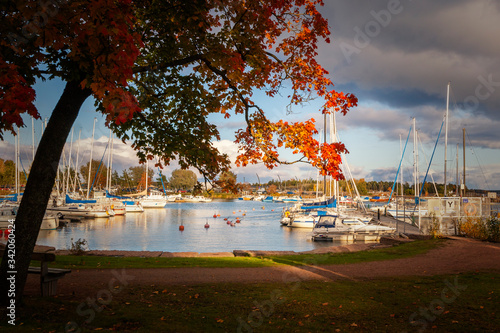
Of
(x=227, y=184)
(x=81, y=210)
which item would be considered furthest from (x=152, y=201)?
(x=227, y=184)

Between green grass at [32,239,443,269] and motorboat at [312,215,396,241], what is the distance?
48.6 ft

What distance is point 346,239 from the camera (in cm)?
3272

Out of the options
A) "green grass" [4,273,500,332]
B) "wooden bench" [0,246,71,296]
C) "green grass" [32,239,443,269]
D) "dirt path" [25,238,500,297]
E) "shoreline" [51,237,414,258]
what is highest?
"wooden bench" [0,246,71,296]

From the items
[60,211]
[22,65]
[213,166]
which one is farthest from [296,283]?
[60,211]

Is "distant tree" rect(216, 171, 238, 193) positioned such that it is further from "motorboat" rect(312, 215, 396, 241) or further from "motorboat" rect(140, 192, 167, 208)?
"motorboat" rect(140, 192, 167, 208)

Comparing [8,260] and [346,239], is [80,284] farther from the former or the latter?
[346,239]

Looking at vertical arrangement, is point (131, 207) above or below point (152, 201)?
below

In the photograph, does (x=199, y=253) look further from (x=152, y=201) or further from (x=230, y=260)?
(x=152, y=201)

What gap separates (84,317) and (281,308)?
3512 millimetres

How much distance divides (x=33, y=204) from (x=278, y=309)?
15.7ft

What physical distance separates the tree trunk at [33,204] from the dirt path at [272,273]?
1629mm

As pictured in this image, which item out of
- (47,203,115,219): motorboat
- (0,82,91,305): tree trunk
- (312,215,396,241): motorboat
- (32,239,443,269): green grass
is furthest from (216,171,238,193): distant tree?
(47,203,115,219): motorboat

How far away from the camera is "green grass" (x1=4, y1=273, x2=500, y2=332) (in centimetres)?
605

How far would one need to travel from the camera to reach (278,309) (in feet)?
23.5
